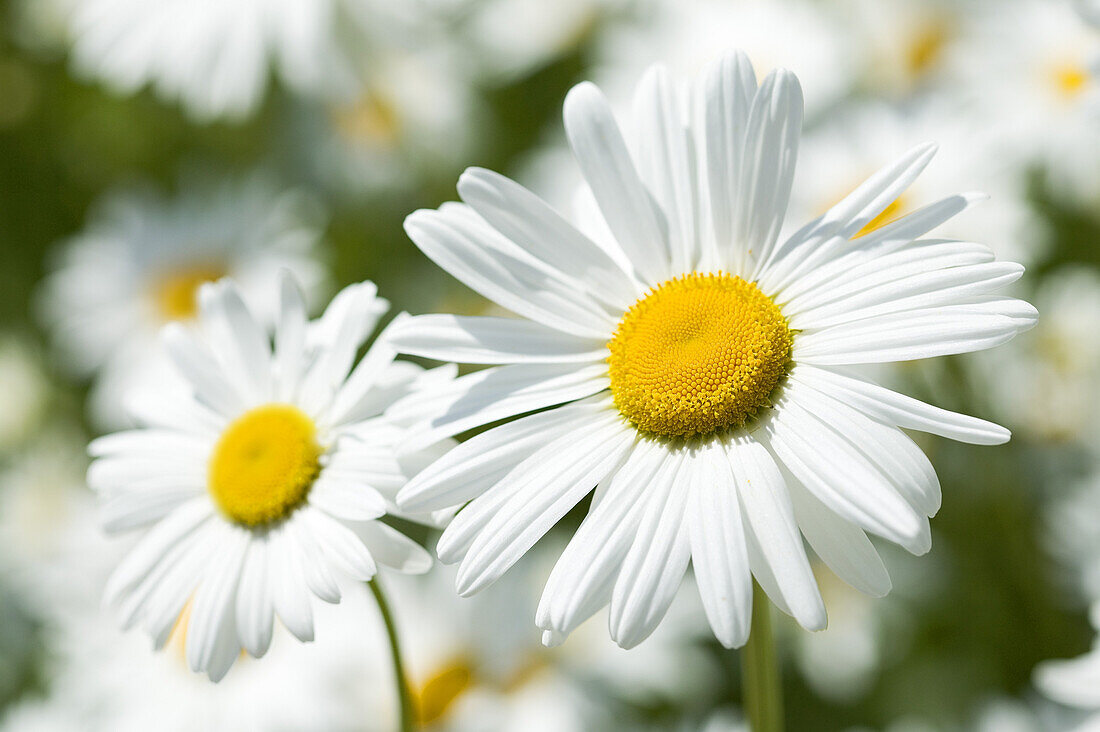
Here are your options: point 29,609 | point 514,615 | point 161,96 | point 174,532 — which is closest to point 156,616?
point 174,532

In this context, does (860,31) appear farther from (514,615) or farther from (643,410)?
(643,410)

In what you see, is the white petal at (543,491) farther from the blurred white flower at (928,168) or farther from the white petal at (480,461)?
the blurred white flower at (928,168)

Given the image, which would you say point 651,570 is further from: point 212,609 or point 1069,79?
point 1069,79

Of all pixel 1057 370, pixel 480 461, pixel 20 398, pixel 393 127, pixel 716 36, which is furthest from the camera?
pixel 393 127

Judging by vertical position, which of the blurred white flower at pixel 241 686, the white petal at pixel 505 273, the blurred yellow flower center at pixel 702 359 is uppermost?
the white petal at pixel 505 273

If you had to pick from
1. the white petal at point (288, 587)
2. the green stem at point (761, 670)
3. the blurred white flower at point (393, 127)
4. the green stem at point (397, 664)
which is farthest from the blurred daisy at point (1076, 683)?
the blurred white flower at point (393, 127)

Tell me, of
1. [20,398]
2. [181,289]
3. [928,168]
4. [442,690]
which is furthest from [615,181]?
[20,398]
